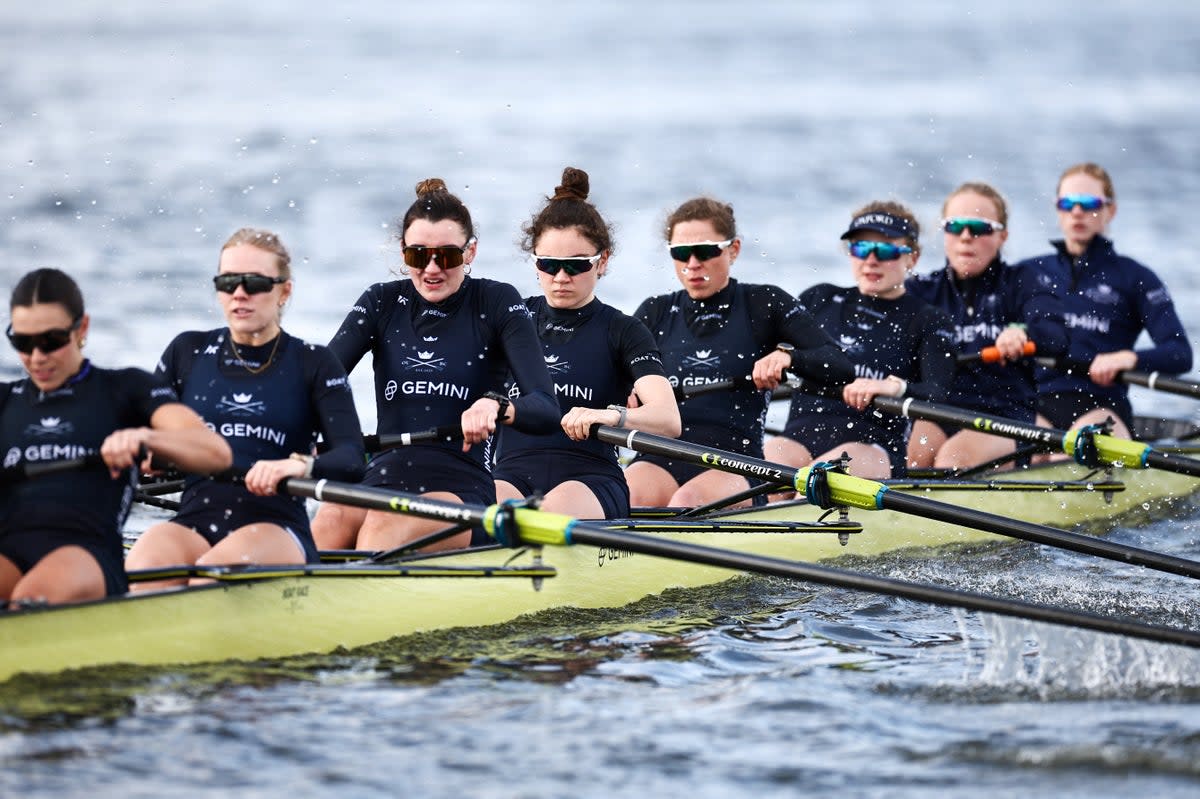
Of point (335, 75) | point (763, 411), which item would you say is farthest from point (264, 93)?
point (763, 411)

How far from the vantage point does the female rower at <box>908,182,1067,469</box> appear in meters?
10.6

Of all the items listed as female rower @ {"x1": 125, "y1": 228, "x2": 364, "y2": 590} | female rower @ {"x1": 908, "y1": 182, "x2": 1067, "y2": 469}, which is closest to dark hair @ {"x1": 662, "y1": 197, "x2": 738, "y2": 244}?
female rower @ {"x1": 908, "y1": 182, "x2": 1067, "y2": 469}

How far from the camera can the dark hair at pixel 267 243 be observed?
6551 mm

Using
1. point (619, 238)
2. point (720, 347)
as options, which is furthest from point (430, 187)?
point (619, 238)

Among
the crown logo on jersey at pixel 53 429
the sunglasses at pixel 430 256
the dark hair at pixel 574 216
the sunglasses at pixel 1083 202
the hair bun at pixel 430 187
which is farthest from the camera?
the sunglasses at pixel 1083 202

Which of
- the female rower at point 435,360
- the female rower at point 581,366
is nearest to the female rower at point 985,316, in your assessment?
the female rower at point 581,366

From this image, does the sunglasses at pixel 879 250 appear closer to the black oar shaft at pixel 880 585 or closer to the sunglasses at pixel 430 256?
the sunglasses at pixel 430 256

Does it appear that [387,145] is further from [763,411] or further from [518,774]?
[518,774]

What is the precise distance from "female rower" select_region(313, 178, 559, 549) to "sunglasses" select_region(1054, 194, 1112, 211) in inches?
199

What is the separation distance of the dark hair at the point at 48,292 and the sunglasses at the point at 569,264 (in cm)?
261

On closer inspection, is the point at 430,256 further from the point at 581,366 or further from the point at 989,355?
the point at 989,355

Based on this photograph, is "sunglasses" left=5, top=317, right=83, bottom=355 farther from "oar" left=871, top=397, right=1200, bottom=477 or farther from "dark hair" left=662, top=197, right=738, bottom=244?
"oar" left=871, top=397, right=1200, bottom=477

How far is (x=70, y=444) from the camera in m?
5.99

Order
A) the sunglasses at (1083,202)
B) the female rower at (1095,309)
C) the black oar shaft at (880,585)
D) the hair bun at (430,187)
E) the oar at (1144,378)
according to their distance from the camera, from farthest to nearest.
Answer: the sunglasses at (1083,202) → the female rower at (1095,309) → the oar at (1144,378) → the hair bun at (430,187) → the black oar shaft at (880,585)
